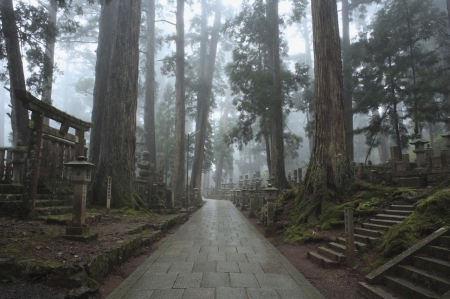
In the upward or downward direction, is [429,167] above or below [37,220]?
above

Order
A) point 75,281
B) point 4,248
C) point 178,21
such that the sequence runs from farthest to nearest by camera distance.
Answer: point 178,21 → point 4,248 → point 75,281

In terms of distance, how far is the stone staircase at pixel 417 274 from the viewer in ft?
9.77

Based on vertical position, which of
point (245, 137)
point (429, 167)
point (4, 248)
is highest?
point (245, 137)

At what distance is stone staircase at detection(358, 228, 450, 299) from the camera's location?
2.98 metres

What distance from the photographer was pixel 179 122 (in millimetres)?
18469

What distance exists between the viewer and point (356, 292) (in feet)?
11.8

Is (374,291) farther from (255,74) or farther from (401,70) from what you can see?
(401,70)

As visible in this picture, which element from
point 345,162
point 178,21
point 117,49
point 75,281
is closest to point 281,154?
point 345,162

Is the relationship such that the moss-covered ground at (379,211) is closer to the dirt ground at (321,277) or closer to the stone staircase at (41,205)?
the dirt ground at (321,277)

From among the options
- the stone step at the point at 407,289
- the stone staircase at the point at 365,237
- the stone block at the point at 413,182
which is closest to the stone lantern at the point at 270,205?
the stone staircase at the point at 365,237

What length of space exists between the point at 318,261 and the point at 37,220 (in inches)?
198

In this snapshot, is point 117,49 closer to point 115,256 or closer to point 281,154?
point 115,256

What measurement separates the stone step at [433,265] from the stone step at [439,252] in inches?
3.4

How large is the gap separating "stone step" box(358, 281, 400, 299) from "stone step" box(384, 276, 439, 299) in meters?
0.08
